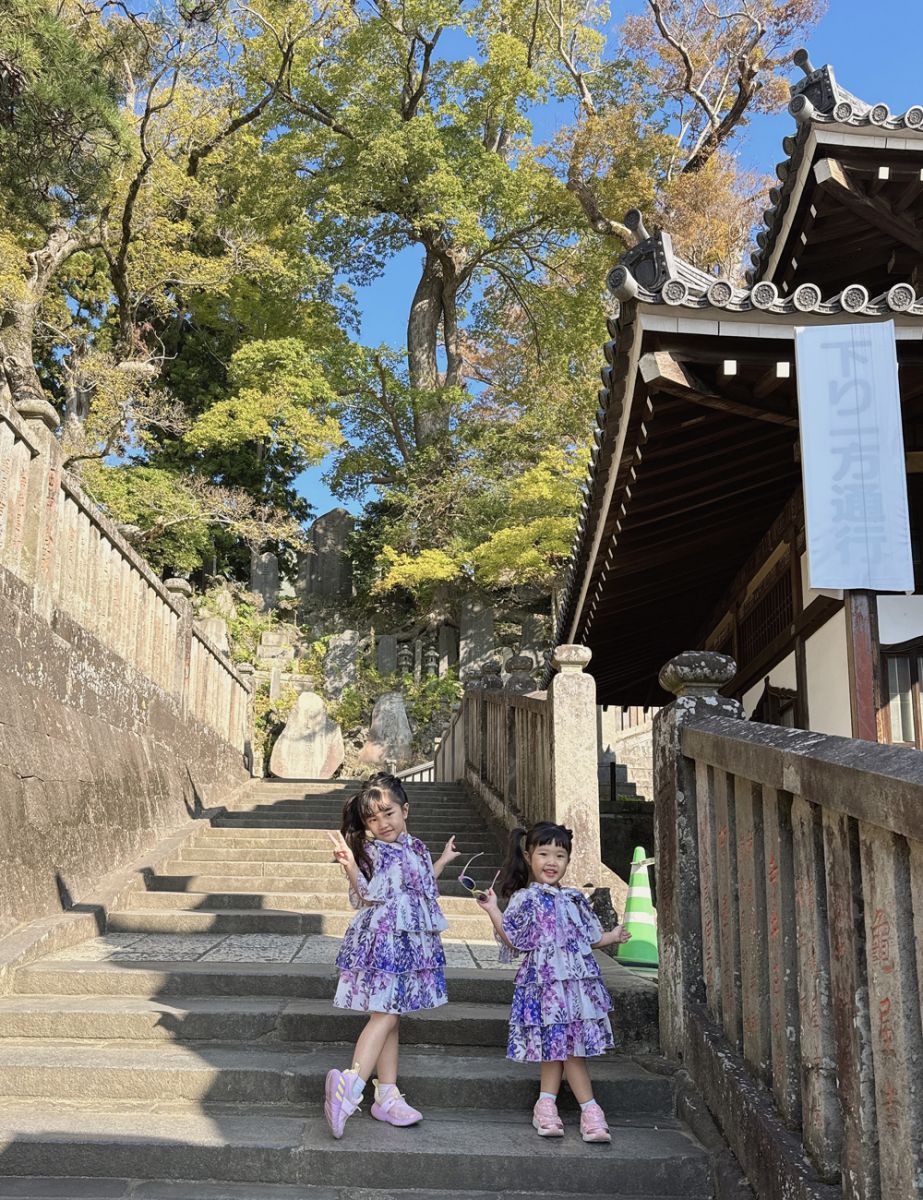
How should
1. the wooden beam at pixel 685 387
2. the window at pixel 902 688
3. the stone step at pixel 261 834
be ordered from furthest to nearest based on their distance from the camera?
the stone step at pixel 261 834 → the window at pixel 902 688 → the wooden beam at pixel 685 387

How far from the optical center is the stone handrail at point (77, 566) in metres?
5.94

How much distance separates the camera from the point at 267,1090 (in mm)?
3721

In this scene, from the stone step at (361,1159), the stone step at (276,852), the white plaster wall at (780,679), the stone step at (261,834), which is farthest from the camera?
the stone step at (261,834)

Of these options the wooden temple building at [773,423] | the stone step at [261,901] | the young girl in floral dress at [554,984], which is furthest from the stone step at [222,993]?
the wooden temple building at [773,423]

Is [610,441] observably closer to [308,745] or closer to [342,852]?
[342,852]

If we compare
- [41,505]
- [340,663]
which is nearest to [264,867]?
[41,505]

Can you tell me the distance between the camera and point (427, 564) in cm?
2291

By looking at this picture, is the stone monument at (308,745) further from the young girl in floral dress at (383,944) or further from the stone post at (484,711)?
the young girl in floral dress at (383,944)

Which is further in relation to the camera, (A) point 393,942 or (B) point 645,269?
(B) point 645,269

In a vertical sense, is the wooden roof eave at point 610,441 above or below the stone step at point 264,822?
above

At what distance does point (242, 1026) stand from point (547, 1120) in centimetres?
143

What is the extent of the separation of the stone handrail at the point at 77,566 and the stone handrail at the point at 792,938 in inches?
158

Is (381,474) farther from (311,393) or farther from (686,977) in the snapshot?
(686,977)

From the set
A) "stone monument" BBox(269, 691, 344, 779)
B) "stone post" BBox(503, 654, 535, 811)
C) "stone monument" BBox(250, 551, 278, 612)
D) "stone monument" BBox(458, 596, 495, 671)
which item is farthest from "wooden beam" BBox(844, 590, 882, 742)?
"stone monument" BBox(250, 551, 278, 612)
